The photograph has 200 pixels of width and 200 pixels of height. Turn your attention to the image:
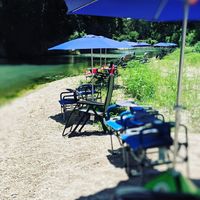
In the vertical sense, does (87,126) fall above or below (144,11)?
below

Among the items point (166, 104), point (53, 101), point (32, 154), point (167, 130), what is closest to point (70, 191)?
point (167, 130)

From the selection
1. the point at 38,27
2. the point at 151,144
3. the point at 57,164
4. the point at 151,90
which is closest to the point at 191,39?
the point at 38,27

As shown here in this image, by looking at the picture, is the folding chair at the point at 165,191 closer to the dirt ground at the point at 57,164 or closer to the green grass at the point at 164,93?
the dirt ground at the point at 57,164

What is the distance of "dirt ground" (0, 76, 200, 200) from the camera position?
4684mm

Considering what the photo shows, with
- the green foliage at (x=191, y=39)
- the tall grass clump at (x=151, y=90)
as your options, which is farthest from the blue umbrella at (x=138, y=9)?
the green foliage at (x=191, y=39)

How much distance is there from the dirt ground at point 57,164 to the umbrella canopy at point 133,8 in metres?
1.66

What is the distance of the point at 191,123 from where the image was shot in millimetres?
6930

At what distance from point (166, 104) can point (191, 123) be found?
1.92 meters

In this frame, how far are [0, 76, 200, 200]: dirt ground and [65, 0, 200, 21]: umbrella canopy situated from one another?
1.66m

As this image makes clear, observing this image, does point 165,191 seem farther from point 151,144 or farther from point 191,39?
point 191,39

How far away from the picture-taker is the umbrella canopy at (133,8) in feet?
12.9

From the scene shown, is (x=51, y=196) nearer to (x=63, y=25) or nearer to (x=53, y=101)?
(x=53, y=101)

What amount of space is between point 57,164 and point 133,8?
290cm

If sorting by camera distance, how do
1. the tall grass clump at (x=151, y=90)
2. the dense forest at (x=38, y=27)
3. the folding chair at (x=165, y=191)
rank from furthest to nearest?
the dense forest at (x=38, y=27) → the tall grass clump at (x=151, y=90) → the folding chair at (x=165, y=191)
